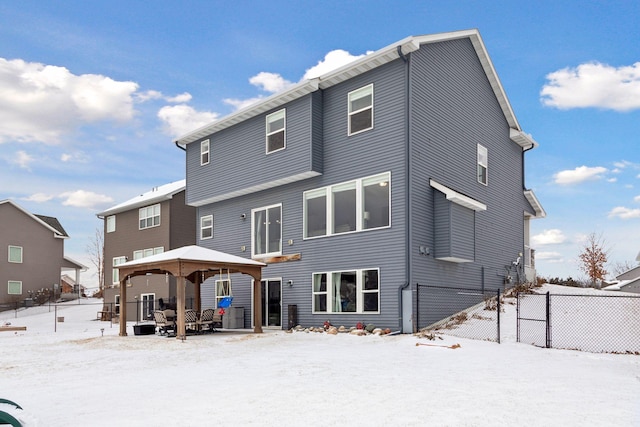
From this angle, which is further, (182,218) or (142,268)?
(182,218)

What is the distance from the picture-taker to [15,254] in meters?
38.7

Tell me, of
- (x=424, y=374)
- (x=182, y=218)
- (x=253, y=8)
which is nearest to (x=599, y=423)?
(x=424, y=374)

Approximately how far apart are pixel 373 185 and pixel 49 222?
35.3m

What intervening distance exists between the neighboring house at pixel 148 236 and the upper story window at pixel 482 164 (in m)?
16.8

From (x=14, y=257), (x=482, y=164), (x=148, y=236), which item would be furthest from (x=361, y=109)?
(x=14, y=257)

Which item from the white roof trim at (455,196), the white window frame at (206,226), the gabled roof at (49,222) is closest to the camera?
the white roof trim at (455,196)

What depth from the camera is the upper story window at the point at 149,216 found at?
3092 cm

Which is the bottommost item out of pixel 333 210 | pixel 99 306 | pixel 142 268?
pixel 99 306

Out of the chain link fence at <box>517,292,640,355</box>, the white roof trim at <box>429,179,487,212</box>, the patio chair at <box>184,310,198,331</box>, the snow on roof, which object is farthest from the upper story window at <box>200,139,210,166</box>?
the chain link fence at <box>517,292,640,355</box>

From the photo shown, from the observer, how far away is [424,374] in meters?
9.34

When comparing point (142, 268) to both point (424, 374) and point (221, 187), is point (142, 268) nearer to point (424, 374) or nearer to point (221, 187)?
point (221, 187)

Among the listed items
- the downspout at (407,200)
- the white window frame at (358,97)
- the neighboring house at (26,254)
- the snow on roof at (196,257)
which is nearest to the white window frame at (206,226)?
the snow on roof at (196,257)

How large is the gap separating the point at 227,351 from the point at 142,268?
19.9 feet

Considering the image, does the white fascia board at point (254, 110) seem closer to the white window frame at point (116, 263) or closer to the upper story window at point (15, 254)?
the white window frame at point (116, 263)
